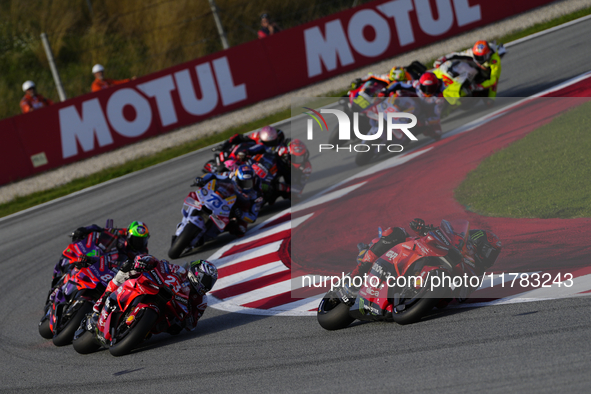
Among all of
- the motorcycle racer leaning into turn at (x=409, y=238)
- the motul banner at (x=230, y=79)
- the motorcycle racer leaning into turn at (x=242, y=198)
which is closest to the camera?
the motorcycle racer leaning into turn at (x=409, y=238)

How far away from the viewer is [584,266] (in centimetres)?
578

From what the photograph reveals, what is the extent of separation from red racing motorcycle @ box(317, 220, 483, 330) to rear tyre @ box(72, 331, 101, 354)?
9.13ft

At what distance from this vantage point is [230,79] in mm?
18766

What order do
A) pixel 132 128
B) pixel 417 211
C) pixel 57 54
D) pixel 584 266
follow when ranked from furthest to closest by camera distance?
pixel 57 54, pixel 132 128, pixel 417 211, pixel 584 266

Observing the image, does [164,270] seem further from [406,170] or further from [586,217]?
[406,170]

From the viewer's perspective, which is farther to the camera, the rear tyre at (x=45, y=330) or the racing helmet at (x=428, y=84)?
the racing helmet at (x=428, y=84)

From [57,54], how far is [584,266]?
22565 millimetres

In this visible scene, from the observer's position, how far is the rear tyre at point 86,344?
262 inches

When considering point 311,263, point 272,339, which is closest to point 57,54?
point 311,263

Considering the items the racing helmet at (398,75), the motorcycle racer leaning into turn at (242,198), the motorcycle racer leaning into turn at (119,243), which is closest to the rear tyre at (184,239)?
the motorcycle racer leaning into turn at (242,198)

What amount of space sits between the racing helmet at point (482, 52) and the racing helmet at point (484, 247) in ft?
26.4

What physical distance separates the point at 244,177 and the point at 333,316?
438 centimetres

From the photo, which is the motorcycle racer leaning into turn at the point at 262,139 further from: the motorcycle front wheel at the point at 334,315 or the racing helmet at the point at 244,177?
the motorcycle front wheel at the point at 334,315

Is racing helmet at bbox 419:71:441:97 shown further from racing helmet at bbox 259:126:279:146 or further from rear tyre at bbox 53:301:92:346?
rear tyre at bbox 53:301:92:346
